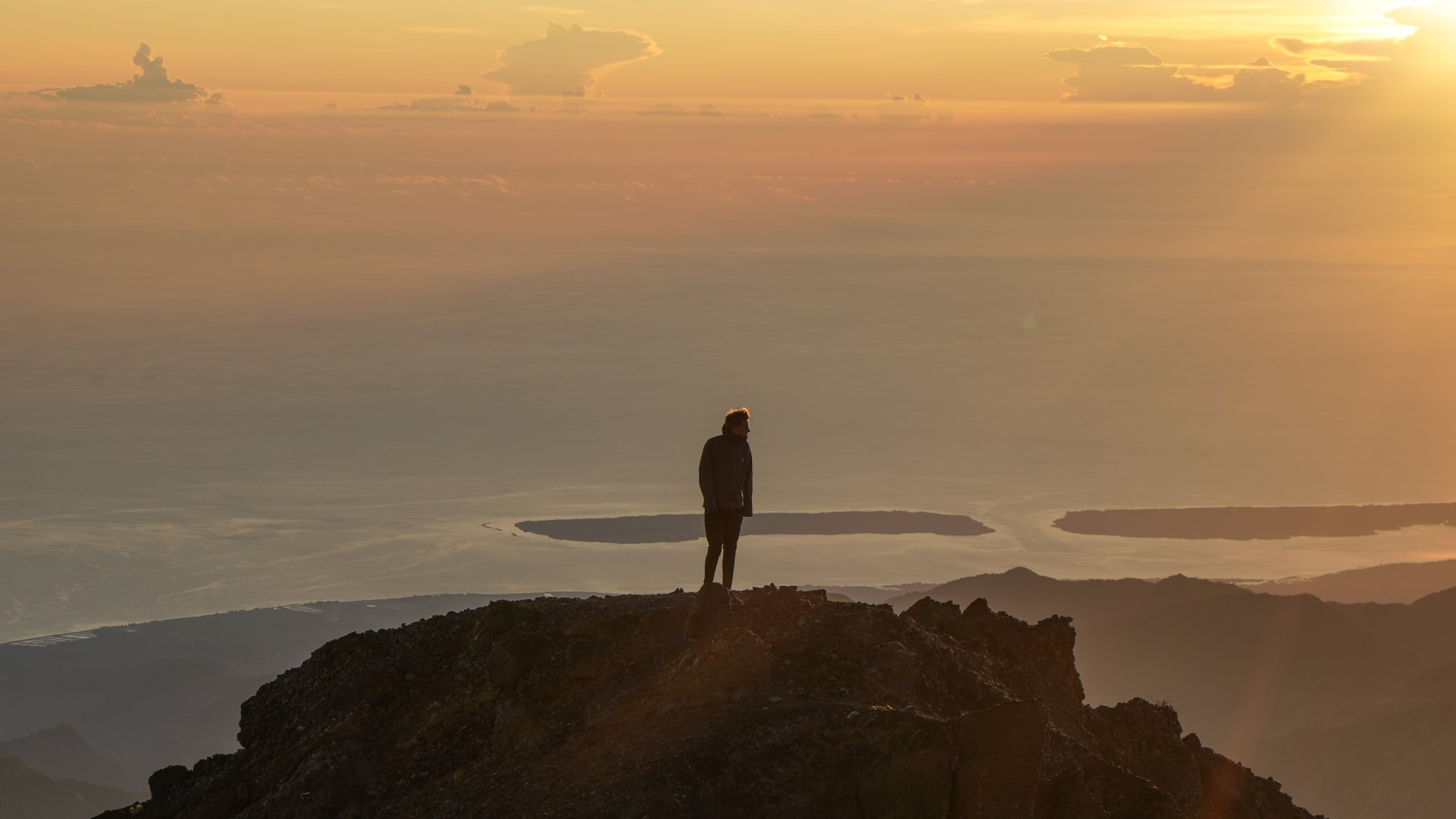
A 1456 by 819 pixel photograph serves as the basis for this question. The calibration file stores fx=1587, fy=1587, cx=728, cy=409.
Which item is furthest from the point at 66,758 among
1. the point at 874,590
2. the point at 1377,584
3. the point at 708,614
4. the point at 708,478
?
the point at 1377,584

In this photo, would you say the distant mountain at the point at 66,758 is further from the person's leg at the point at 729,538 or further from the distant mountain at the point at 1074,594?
the person's leg at the point at 729,538

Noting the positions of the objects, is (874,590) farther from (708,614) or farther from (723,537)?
(708,614)

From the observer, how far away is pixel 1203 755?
19.2m

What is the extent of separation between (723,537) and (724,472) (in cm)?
91

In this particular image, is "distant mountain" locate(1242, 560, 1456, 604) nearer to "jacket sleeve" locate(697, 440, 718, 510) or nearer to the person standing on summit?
the person standing on summit

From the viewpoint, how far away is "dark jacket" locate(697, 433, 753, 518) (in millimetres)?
16547

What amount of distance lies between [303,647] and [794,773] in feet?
524

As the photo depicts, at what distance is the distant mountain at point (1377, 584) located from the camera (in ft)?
527

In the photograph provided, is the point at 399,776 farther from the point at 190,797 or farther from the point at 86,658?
the point at 86,658

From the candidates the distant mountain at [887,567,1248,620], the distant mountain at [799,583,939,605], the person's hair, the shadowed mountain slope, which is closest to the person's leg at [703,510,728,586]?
the person's hair

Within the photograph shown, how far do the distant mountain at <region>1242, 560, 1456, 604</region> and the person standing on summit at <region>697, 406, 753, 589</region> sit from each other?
149901 millimetres

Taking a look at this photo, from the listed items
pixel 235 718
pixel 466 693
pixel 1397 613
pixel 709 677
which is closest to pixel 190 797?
pixel 466 693

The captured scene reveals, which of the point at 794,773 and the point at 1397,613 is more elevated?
the point at 794,773

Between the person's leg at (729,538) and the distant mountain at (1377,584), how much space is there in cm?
14945
